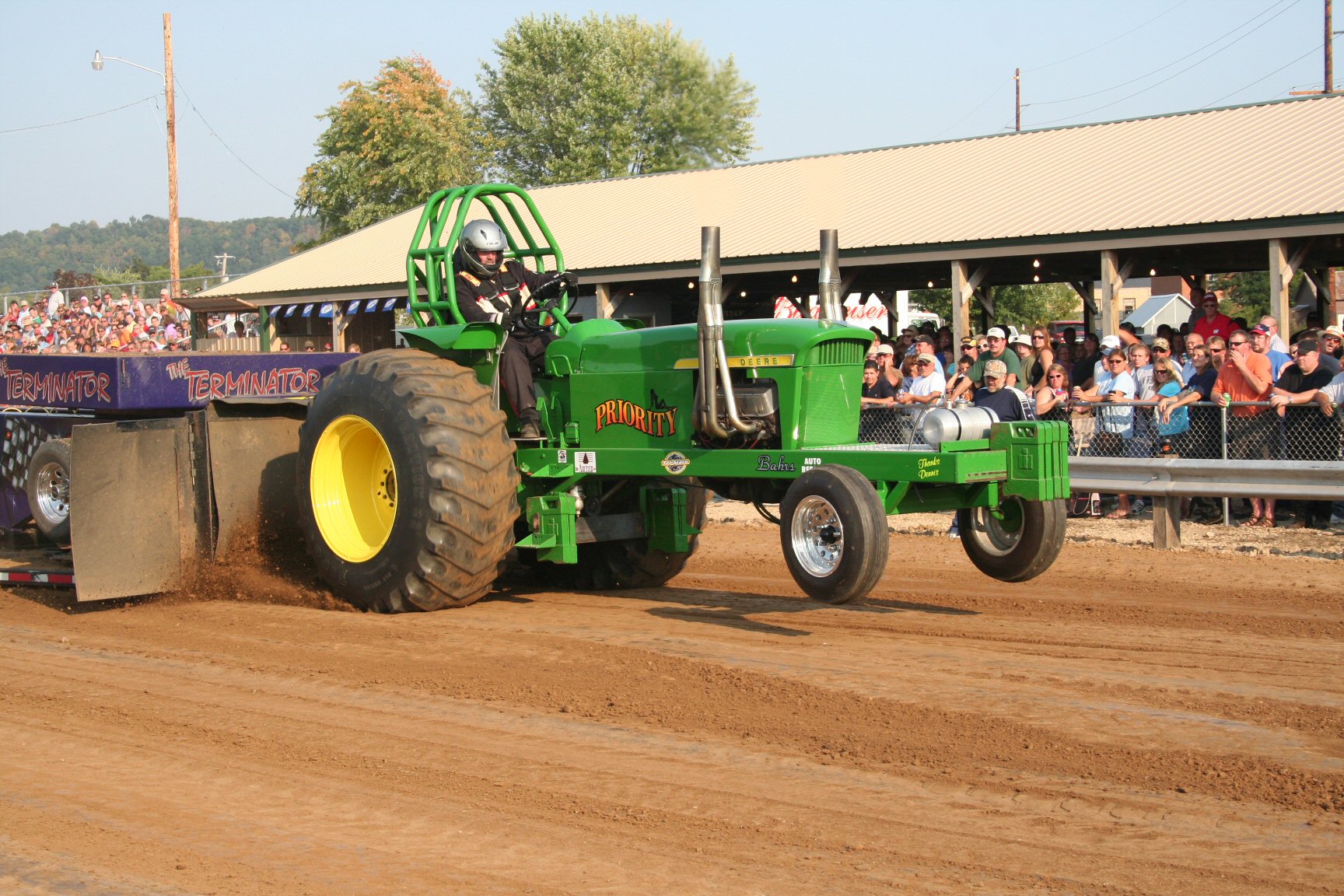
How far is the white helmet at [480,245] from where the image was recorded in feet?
29.0

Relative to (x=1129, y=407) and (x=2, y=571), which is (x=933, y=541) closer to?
(x=1129, y=407)

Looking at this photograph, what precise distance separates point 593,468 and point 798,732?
3.25 m

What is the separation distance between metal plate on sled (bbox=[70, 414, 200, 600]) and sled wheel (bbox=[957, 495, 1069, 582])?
5.13 meters

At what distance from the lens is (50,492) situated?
11008 millimetres

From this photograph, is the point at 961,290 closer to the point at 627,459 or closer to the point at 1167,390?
the point at 1167,390

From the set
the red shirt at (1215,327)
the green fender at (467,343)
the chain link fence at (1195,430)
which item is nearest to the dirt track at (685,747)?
the green fender at (467,343)

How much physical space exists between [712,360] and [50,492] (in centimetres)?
634

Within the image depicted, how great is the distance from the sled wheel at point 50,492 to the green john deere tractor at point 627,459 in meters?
3.11

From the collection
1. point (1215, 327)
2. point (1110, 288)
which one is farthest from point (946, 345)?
point (1215, 327)

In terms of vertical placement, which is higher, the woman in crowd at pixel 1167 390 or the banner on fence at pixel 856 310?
the banner on fence at pixel 856 310

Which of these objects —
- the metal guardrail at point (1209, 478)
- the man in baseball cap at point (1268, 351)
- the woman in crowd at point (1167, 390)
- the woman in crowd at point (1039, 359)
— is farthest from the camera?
the woman in crowd at point (1039, 359)

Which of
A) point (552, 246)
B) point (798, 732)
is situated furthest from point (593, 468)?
point (798, 732)

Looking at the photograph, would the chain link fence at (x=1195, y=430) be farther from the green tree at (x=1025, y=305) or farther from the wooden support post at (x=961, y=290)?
the green tree at (x=1025, y=305)

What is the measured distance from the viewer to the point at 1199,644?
24.0 ft
